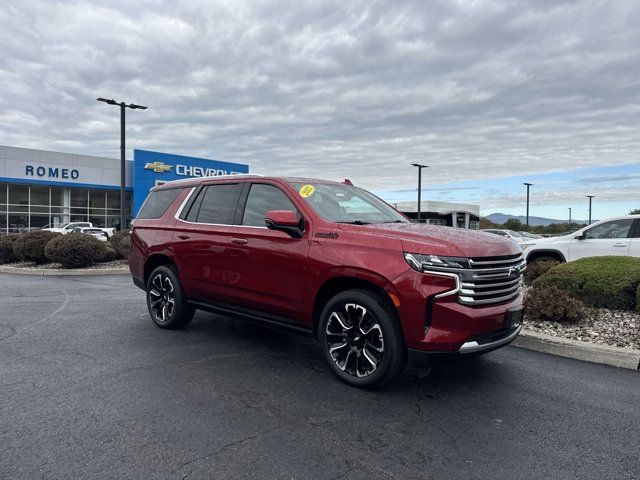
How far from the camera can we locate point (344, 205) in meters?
5.06

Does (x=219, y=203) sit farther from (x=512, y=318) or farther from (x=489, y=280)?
(x=512, y=318)

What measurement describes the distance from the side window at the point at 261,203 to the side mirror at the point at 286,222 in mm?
324

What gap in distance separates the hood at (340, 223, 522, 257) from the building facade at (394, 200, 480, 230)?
5527cm

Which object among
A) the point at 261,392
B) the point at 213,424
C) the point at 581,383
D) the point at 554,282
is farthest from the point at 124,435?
the point at 554,282

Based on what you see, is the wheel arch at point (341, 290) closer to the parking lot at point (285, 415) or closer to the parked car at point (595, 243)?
the parking lot at point (285, 415)

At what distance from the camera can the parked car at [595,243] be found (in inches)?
390

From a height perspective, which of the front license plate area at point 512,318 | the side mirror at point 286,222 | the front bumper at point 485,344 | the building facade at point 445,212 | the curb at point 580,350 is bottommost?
the curb at point 580,350

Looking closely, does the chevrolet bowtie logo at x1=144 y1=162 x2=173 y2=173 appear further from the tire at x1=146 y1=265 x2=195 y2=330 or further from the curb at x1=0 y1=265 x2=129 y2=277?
the tire at x1=146 y1=265 x2=195 y2=330

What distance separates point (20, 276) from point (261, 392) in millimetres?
11654

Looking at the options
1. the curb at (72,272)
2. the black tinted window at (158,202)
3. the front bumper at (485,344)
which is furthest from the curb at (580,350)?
the curb at (72,272)

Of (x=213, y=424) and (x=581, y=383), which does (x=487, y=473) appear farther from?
(x=581, y=383)

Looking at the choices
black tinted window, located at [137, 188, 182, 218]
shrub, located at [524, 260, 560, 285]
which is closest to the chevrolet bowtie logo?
black tinted window, located at [137, 188, 182, 218]

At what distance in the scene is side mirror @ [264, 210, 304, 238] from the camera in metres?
4.41

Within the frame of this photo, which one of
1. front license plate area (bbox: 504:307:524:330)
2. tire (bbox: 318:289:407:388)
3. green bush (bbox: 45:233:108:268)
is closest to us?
tire (bbox: 318:289:407:388)
